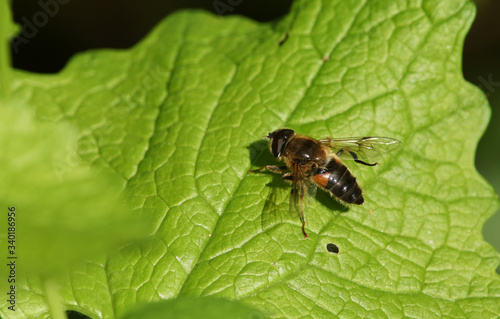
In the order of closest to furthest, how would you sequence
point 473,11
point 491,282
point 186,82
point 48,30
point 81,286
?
point 81,286 → point 491,282 → point 473,11 → point 186,82 → point 48,30

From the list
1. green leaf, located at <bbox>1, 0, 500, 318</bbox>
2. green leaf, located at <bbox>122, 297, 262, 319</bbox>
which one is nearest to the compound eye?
green leaf, located at <bbox>1, 0, 500, 318</bbox>

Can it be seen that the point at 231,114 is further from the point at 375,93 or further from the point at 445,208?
the point at 445,208

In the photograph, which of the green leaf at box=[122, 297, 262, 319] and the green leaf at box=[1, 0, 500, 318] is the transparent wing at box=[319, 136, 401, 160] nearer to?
the green leaf at box=[1, 0, 500, 318]

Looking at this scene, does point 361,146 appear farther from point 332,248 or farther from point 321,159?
point 332,248

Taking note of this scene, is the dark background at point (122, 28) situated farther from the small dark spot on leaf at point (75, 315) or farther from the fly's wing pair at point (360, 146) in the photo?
the small dark spot on leaf at point (75, 315)

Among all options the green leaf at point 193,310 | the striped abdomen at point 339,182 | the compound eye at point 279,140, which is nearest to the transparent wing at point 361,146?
the striped abdomen at point 339,182

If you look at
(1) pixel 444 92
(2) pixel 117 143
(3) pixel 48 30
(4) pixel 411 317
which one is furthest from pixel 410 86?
(3) pixel 48 30
